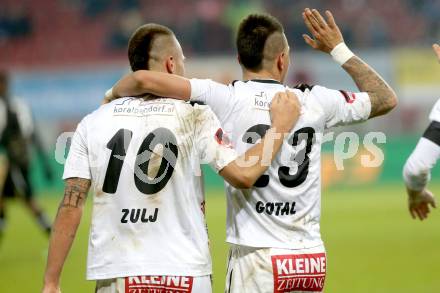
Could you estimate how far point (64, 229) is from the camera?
167 inches

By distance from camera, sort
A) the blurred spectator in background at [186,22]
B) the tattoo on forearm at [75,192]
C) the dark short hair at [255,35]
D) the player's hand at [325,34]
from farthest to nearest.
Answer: the blurred spectator in background at [186,22], the player's hand at [325,34], the dark short hair at [255,35], the tattoo on forearm at [75,192]

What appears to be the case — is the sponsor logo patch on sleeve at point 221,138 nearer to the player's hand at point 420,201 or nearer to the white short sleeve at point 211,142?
the white short sleeve at point 211,142

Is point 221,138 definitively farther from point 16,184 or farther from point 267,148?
point 16,184

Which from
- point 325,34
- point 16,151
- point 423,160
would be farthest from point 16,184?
point 423,160

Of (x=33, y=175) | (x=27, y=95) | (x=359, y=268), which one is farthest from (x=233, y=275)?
(x=27, y=95)

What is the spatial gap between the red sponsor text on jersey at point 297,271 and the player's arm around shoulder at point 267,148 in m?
0.55

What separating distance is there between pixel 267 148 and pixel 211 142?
301mm

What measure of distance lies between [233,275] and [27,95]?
18.5 meters

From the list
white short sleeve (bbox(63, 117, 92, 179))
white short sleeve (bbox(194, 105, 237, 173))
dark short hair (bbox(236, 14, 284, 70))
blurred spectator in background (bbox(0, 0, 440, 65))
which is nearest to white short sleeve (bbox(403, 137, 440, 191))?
dark short hair (bbox(236, 14, 284, 70))

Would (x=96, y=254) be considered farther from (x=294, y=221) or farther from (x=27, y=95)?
(x=27, y=95)

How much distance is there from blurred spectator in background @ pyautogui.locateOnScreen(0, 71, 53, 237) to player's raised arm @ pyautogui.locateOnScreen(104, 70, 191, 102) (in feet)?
26.1

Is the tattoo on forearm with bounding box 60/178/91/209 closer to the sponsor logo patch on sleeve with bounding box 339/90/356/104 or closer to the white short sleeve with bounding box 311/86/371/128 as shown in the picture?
the white short sleeve with bounding box 311/86/371/128

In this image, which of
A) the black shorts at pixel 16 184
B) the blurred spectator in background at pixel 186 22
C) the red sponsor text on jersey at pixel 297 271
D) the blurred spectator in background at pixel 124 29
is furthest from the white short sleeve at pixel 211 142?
the blurred spectator in background at pixel 124 29

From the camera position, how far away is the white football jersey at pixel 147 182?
4.28 m
